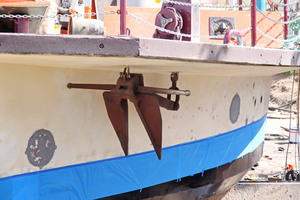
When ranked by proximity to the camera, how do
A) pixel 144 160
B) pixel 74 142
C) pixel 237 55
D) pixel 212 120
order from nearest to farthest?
1. pixel 237 55
2. pixel 74 142
3. pixel 144 160
4. pixel 212 120

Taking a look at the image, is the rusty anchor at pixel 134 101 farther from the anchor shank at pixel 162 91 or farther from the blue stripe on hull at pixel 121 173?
the blue stripe on hull at pixel 121 173

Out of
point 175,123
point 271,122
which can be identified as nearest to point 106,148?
point 175,123

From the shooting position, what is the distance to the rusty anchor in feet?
11.2

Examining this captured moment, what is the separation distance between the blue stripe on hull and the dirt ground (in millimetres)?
5238

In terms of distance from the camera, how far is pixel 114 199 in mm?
4035

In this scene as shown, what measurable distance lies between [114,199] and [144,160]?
48 centimetres

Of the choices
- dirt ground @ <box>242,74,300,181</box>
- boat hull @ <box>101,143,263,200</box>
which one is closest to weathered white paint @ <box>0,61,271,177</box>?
boat hull @ <box>101,143,263,200</box>

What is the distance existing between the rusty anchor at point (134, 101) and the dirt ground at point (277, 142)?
705 cm

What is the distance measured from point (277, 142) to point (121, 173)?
1299cm

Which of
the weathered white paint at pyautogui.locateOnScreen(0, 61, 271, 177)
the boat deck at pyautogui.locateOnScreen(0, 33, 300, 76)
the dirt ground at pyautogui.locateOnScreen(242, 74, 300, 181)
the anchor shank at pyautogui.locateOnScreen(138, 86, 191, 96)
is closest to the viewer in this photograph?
the boat deck at pyautogui.locateOnScreen(0, 33, 300, 76)

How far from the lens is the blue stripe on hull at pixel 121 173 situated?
3.40m

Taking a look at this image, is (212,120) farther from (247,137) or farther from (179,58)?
(179,58)

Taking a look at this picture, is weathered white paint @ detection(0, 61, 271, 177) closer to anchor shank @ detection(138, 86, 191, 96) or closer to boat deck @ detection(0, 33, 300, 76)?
boat deck @ detection(0, 33, 300, 76)

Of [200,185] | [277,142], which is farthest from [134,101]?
[277,142]
